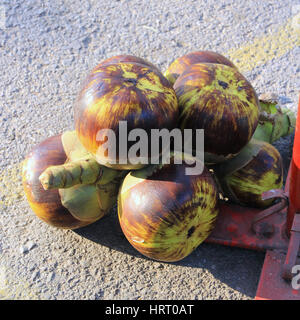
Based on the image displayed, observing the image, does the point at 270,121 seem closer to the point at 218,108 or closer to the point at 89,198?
the point at 218,108

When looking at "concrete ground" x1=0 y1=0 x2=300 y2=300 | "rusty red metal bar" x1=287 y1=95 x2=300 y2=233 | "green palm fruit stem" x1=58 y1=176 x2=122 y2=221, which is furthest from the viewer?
"concrete ground" x1=0 y1=0 x2=300 y2=300

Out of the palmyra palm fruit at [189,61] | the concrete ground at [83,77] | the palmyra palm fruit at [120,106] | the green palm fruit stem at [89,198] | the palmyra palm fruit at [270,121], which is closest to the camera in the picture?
the palmyra palm fruit at [120,106]

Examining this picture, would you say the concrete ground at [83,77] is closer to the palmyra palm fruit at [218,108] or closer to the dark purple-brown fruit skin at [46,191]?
the dark purple-brown fruit skin at [46,191]

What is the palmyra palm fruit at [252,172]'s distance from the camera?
2529mm

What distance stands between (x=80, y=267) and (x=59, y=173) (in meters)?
0.60

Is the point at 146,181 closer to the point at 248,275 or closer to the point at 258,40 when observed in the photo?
the point at 248,275

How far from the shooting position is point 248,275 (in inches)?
98.7

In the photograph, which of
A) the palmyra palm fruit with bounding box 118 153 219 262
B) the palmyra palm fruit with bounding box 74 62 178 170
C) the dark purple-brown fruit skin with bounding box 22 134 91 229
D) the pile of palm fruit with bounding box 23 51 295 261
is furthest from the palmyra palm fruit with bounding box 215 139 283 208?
the dark purple-brown fruit skin with bounding box 22 134 91 229

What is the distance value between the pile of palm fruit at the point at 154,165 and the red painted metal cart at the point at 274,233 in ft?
0.40

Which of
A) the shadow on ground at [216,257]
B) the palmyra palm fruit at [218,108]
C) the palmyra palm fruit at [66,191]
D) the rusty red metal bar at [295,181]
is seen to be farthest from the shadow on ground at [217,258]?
the palmyra palm fruit at [218,108]

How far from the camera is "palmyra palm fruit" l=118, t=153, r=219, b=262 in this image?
7.18 feet

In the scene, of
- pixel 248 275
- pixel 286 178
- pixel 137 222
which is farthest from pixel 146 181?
pixel 286 178

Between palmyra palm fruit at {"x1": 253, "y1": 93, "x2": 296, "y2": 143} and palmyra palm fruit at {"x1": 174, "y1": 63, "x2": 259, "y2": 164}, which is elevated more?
palmyra palm fruit at {"x1": 174, "y1": 63, "x2": 259, "y2": 164}

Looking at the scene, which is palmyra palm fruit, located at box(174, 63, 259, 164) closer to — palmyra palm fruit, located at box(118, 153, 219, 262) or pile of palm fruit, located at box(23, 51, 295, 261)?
pile of palm fruit, located at box(23, 51, 295, 261)
